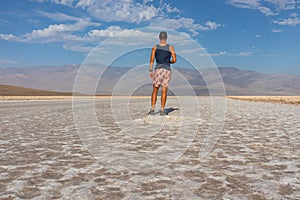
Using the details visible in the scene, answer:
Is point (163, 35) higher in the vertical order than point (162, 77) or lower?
higher

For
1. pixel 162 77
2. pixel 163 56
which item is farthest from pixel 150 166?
pixel 163 56

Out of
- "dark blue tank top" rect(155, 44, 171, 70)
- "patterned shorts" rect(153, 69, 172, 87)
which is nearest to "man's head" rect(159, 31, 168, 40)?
"dark blue tank top" rect(155, 44, 171, 70)

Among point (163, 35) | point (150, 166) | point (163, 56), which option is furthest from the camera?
point (163, 56)

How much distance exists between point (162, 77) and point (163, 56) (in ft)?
2.28

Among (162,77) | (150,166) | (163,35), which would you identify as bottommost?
(150,166)

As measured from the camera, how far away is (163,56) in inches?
378

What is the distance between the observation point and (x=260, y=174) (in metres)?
3.45

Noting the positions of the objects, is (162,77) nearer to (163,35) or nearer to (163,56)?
(163,56)

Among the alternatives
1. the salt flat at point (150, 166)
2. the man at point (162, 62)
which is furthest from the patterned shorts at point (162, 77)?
the salt flat at point (150, 166)

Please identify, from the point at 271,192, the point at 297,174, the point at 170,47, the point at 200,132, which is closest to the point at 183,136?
the point at 200,132

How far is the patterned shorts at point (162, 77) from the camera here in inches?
379

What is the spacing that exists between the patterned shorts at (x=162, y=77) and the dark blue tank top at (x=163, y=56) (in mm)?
147

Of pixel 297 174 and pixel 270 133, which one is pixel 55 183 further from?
pixel 270 133

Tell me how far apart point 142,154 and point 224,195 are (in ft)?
6.40
